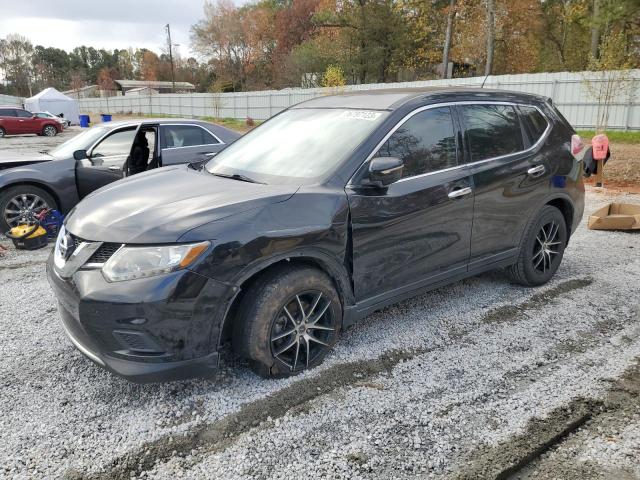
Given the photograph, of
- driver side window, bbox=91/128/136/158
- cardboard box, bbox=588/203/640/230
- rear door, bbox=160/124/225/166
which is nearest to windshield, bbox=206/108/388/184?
rear door, bbox=160/124/225/166

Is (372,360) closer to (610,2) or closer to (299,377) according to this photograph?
(299,377)

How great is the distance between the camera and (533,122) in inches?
181

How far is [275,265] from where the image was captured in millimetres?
3068

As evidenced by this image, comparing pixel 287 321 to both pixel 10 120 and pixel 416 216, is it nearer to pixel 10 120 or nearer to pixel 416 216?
pixel 416 216

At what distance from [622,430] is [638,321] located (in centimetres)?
172

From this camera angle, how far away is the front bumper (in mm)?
2627

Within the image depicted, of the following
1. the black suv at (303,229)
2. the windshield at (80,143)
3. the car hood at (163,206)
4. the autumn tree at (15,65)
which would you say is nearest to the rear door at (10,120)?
the windshield at (80,143)

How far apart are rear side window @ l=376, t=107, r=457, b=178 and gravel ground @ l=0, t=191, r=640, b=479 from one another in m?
1.30

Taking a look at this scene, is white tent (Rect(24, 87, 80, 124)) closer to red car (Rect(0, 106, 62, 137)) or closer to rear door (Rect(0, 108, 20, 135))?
red car (Rect(0, 106, 62, 137))

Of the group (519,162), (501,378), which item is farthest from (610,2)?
(501,378)

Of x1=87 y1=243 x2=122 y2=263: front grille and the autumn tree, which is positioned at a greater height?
the autumn tree

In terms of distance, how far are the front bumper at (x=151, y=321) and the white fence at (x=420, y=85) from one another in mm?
5537

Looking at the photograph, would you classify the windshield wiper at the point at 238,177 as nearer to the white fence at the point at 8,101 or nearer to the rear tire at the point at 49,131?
the rear tire at the point at 49,131

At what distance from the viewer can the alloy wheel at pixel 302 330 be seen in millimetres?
3104
